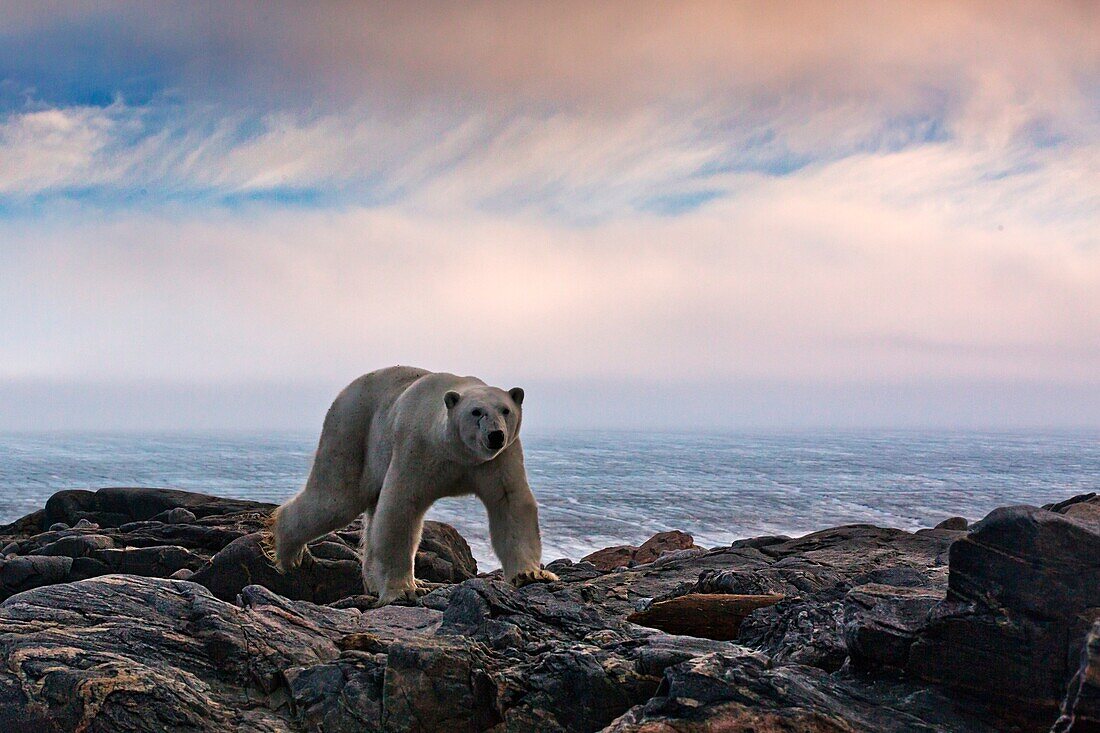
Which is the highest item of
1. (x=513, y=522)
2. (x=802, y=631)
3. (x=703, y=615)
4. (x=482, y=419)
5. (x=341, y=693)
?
(x=482, y=419)

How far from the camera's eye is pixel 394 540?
7.08m

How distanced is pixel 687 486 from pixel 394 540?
32.2 m

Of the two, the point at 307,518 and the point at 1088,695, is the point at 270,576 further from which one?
the point at 1088,695

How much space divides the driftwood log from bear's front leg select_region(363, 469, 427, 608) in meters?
2.52

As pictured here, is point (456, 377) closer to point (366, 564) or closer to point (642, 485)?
point (366, 564)

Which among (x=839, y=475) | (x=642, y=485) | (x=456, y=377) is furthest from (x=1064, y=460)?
→ (x=456, y=377)

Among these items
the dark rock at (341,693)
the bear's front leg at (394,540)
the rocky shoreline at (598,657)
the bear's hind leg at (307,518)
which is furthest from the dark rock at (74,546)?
the dark rock at (341,693)

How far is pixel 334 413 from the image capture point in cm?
841

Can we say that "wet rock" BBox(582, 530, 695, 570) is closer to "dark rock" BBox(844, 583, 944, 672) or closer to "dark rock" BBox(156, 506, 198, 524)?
"dark rock" BBox(156, 506, 198, 524)

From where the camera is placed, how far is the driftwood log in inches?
201

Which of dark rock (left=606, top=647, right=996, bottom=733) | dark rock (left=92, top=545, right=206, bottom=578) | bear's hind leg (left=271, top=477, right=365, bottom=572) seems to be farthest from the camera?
dark rock (left=92, top=545, right=206, bottom=578)

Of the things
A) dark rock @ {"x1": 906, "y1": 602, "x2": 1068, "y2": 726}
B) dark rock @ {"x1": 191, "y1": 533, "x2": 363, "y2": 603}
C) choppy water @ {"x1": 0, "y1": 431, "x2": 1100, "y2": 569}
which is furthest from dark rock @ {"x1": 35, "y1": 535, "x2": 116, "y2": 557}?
dark rock @ {"x1": 906, "y1": 602, "x2": 1068, "y2": 726}

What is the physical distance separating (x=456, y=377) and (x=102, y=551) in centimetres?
727

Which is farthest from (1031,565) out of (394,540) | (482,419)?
(394,540)
